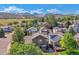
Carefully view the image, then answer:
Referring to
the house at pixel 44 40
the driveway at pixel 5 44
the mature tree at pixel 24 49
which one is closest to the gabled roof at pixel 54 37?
the house at pixel 44 40

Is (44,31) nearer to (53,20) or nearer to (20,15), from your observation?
(53,20)

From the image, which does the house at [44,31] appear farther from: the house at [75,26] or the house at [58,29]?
the house at [75,26]

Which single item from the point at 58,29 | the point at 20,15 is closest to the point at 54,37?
the point at 58,29

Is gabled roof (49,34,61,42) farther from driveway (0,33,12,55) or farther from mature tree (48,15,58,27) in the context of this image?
driveway (0,33,12,55)

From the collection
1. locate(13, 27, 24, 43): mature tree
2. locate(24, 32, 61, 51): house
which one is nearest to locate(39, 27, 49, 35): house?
locate(24, 32, 61, 51): house
